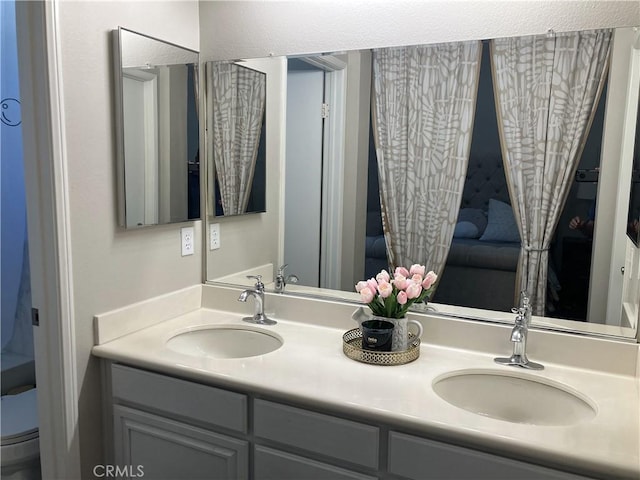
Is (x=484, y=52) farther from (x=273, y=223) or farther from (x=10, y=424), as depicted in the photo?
(x=10, y=424)

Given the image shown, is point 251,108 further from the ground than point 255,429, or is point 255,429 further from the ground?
point 251,108

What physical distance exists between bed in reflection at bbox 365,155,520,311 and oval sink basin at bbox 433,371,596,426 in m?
0.28

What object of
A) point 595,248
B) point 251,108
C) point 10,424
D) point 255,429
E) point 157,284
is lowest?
point 10,424

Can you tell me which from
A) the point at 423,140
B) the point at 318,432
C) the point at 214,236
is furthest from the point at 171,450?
the point at 423,140

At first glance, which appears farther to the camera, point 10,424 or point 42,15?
point 10,424

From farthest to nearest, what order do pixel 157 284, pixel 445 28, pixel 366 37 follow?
pixel 157 284, pixel 366 37, pixel 445 28

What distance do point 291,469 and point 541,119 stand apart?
4.15 ft

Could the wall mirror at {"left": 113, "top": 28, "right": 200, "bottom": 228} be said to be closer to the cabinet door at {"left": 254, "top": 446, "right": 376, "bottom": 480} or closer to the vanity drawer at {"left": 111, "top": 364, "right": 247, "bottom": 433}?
the vanity drawer at {"left": 111, "top": 364, "right": 247, "bottom": 433}

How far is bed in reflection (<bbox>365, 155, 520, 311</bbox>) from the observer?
1.67 m

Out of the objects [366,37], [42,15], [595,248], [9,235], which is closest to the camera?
[42,15]

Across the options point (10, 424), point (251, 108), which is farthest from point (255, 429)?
point (251, 108)

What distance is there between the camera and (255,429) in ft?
4.74

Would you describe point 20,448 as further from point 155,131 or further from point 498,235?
point 498,235

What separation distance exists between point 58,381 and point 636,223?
179 cm
